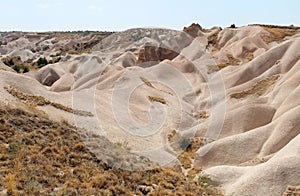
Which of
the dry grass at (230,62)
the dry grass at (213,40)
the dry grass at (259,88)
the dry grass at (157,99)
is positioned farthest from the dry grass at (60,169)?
the dry grass at (213,40)

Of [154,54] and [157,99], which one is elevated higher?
[157,99]

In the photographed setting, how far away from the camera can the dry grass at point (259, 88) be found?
38844mm

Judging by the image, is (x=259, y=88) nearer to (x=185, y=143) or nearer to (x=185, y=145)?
(x=185, y=143)

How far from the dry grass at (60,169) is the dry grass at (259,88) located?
22.9 m

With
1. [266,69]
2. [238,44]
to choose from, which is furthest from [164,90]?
[238,44]

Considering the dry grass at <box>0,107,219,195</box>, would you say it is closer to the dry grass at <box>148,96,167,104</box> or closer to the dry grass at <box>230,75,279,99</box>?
the dry grass at <box>148,96,167,104</box>

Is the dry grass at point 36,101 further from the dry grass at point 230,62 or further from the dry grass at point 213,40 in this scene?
the dry grass at point 213,40

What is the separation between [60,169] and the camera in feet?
50.0

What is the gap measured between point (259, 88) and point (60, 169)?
95.9ft

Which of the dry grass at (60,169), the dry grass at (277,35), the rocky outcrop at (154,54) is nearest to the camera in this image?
the dry grass at (60,169)

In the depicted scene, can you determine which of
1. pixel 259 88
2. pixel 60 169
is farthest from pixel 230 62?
pixel 60 169

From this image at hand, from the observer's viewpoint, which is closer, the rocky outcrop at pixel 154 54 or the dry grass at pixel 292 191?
the dry grass at pixel 292 191

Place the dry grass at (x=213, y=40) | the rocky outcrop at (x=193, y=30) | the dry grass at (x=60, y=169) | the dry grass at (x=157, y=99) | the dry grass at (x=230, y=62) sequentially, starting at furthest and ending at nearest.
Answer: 1. the rocky outcrop at (x=193, y=30)
2. the dry grass at (x=213, y=40)
3. the dry grass at (x=230, y=62)
4. the dry grass at (x=157, y=99)
5. the dry grass at (x=60, y=169)

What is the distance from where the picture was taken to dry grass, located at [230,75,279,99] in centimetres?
3884
